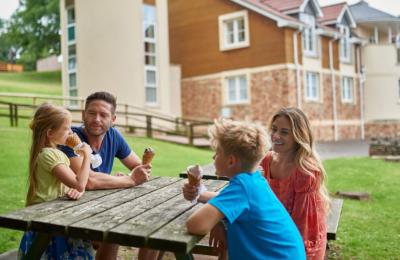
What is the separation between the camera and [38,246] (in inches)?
102

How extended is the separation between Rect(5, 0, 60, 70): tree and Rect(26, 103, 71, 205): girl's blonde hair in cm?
3844

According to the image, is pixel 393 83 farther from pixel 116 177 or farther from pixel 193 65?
pixel 116 177

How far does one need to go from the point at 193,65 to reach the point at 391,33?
46.9ft

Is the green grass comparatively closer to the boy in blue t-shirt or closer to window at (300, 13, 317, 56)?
the boy in blue t-shirt

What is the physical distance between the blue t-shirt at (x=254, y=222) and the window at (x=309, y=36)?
20.5 m

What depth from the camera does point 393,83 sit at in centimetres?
2789

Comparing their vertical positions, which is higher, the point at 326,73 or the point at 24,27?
the point at 24,27

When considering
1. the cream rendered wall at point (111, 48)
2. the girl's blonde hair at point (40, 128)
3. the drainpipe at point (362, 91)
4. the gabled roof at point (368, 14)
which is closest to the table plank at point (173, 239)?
the girl's blonde hair at point (40, 128)

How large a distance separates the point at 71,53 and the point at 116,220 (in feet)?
65.0

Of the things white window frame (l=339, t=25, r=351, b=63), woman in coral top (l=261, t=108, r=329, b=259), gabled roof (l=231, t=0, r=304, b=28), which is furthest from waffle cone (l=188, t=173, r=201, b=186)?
white window frame (l=339, t=25, r=351, b=63)

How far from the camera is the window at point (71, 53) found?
68.5ft

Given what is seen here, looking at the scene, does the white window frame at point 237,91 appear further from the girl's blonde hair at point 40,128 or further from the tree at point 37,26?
the tree at point 37,26

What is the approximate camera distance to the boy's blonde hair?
2191mm

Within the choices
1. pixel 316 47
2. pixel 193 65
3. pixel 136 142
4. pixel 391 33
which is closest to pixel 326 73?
pixel 316 47
